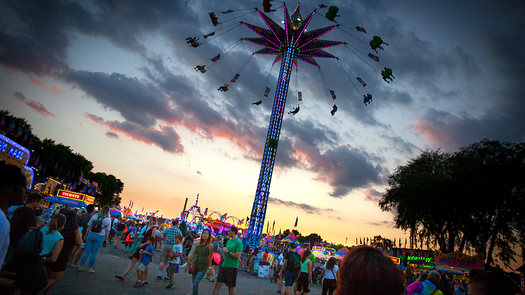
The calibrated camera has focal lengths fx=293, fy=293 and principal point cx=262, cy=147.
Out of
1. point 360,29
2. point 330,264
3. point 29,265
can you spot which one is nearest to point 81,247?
point 29,265

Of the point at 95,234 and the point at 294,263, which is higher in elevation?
the point at 294,263

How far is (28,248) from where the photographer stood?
3945 mm

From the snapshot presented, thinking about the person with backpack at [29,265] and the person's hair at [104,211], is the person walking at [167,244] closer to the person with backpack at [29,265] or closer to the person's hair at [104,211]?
the person's hair at [104,211]

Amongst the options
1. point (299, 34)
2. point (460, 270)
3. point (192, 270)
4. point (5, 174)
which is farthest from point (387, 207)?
point (5, 174)

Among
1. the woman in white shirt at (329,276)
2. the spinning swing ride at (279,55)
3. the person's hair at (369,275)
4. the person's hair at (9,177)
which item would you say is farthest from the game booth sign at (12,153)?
the person's hair at (369,275)

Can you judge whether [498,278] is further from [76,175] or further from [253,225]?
[76,175]

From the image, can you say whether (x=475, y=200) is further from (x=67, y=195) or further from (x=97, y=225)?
(x=67, y=195)

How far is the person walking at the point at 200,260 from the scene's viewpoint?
725 cm

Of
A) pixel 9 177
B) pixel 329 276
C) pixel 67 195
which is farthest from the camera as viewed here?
pixel 67 195

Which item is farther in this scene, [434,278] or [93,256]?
[93,256]

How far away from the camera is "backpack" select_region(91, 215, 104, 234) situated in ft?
29.6

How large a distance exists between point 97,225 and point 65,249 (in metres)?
3.45

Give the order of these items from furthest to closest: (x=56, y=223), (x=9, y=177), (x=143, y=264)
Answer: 1. (x=143, y=264)
2. (x=56, y=223)
3. (x=9, y=177)

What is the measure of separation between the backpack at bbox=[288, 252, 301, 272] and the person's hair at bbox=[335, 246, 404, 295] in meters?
8.07
